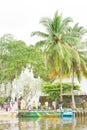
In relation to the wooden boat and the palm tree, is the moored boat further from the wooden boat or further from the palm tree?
the palm tree

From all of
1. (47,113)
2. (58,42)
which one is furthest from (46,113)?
(58,42)

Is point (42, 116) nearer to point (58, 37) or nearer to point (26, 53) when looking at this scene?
point (58, 37)

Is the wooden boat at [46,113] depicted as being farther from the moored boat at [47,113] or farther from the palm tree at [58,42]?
the palm tree at [58,42]

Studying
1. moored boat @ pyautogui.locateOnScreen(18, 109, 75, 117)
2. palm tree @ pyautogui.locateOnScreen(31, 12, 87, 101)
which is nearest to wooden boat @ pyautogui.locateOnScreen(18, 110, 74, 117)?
moored boat @ pyautogui.locateOnScreen(18, 109, 75, 117)

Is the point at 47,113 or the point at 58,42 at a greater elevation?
the point at 58,42

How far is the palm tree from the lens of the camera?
4909 centimetres

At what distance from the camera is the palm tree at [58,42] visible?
49094mm

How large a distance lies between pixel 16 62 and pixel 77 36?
36.7 ft

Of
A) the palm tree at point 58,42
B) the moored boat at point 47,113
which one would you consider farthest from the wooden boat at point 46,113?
the palm tree at point 58,42

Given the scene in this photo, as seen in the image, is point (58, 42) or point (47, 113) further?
point (58, 42)

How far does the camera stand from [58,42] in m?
49.8

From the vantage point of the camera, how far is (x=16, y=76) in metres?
59.0

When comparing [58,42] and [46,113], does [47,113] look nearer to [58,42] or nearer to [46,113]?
[46,113]

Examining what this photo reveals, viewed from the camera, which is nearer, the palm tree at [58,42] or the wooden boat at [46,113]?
the wooden boat at [46,113]
